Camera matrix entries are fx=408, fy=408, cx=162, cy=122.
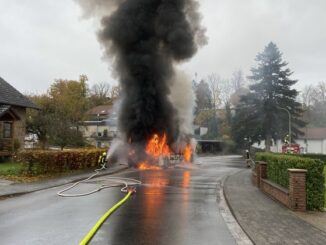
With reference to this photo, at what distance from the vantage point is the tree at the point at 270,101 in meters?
50.2

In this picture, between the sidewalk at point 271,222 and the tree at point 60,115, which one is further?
the tree at point 60,115

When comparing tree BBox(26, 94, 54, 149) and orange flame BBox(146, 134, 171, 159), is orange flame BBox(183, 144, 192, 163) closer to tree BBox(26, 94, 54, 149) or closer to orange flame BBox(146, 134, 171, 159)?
orange flame BBox(146, 134, 171, 159)

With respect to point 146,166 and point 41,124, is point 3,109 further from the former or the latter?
point 41,124

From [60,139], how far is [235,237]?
3409cm

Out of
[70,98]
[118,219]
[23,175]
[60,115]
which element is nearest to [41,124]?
[60,115]

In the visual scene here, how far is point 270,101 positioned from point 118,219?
44336mm

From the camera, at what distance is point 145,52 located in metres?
30.1

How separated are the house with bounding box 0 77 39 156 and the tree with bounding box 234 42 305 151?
97.9 ft

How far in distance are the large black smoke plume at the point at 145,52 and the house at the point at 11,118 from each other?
23.5 ft

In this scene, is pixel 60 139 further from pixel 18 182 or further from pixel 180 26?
pixel 18 182

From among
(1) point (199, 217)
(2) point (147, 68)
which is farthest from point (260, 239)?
(2) point (147, 68)

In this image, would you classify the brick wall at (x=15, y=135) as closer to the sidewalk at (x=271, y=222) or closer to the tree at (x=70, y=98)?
the tree at (x=70, y=98)

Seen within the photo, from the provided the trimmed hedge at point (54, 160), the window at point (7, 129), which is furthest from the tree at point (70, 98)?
the trimmed hedge at point (54, 160)

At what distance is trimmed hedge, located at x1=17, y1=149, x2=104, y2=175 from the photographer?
56.9ft
